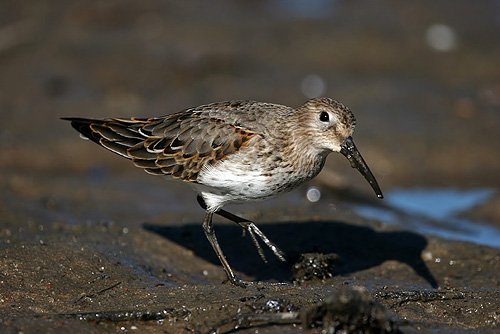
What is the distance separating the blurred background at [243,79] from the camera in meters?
11.6

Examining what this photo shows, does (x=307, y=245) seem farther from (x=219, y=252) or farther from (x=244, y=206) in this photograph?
(x=244, y=206)

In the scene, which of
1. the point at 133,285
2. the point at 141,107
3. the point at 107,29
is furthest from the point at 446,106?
the point at 133,285

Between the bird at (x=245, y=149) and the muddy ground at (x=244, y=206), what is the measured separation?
0.91 metres

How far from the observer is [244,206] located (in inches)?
395

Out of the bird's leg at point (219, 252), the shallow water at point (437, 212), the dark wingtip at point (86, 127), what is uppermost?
the dark wingtip at point (86, 127)

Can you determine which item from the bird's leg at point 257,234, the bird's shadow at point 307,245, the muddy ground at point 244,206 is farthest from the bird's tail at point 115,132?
the bird's shadow at point 307,245

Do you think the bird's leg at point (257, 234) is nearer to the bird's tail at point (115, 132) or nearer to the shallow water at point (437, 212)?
the bird's tail at point (115, 132)

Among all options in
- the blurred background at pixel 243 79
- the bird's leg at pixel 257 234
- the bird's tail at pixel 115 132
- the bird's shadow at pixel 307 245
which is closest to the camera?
the bird's leg at pixel 257 234

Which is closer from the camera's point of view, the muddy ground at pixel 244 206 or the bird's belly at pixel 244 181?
the muddy ground at pixel 244 206

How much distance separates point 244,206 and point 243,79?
4.39m

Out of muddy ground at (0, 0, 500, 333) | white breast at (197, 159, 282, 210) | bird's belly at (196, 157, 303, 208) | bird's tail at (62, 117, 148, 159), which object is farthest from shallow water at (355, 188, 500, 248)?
bird's tail at (62, 117, 148, 159)

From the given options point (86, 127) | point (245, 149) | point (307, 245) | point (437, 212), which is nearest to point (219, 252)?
point (245, 149)

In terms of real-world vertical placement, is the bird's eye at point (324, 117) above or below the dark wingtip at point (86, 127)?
above

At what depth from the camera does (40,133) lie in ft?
40.7
